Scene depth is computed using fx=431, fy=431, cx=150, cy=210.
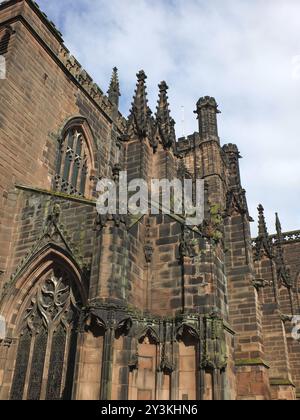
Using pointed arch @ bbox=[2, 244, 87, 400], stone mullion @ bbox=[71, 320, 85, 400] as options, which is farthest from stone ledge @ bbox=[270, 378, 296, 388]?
stone mullion @ bbox=[71, 320, 85, 400]

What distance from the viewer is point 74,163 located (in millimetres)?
15492

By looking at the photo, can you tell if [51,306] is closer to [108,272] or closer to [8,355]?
[8,355]

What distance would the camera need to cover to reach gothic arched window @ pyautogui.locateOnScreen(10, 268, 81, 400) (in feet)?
28.9

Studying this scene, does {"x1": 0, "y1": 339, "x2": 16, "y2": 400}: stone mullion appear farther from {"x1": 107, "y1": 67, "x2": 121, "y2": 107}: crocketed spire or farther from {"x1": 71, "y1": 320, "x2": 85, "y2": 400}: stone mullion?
{"x1": 107, "y1": 67, "x2": 121, "y2": 107}: crocketed spire

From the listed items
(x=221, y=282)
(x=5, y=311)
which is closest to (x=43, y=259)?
(x=5, y=311)

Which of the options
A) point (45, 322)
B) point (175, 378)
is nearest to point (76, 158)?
point (45, 322)

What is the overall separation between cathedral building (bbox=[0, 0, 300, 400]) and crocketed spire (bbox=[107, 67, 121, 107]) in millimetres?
3861

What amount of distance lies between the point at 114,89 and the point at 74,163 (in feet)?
21.9

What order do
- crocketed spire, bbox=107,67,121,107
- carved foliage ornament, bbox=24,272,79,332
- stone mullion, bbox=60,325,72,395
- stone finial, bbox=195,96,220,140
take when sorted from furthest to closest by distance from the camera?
1. stone finial, bbox=195,96,220,140
2. crocketed spire, bbox=107,67,121,107
3. carved foliage ornament, bbox=24,272,79,332
4. stone mullion, bbox=60,325,72,395

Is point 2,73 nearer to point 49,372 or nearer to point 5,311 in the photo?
point 5,311

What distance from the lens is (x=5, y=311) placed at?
10.0 meters

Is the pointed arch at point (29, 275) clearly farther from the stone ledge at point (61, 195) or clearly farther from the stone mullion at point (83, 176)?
the stone mullion at point (83, 176)

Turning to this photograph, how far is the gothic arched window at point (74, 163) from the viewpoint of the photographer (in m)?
14.5

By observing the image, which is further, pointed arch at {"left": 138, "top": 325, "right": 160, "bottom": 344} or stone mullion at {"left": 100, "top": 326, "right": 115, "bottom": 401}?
pointed arch at {"left": 138, "top": 325, "right": 160, "bottom": 344}
